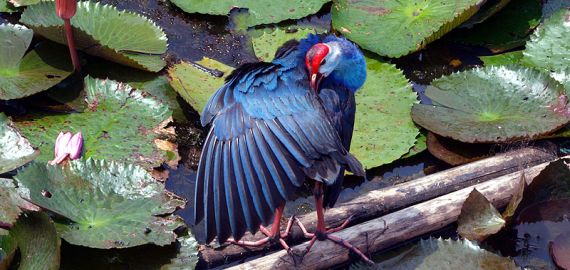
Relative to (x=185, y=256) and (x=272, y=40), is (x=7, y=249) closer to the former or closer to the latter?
(x=185, y=256)

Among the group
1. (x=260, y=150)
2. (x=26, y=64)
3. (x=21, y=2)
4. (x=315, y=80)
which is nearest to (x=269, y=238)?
(x=260, y=150)

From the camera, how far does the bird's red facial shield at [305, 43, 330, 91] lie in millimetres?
2938

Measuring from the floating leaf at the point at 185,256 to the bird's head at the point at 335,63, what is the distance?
701 mm

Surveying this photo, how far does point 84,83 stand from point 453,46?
6.58 ft

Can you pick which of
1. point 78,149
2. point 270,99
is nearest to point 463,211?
point 270,99

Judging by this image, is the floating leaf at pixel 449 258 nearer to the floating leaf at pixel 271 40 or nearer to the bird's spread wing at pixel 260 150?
the bird's spread wing at pixel 260 150

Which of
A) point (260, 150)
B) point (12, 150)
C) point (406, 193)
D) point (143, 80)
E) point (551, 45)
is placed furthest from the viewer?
point (551, 45)

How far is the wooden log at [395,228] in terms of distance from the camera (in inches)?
119

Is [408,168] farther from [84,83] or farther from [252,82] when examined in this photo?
[84,83]

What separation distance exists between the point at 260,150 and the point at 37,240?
776mm

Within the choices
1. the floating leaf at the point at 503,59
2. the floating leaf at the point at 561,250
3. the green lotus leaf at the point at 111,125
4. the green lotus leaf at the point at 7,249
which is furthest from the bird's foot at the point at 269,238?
the floating leaf at the point at 503,59

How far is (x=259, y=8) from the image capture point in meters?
4.32

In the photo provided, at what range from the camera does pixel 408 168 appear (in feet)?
12.4

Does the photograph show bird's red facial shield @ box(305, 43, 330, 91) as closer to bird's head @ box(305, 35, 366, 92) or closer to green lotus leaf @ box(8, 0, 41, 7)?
bird's head @ box(305, 35, 366, 92)
